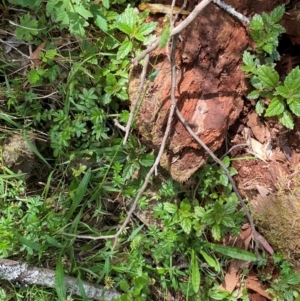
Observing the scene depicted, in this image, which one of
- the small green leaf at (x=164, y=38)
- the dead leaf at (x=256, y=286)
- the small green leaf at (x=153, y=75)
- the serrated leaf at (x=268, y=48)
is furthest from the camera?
the dead leaf at (x=256, y=286)

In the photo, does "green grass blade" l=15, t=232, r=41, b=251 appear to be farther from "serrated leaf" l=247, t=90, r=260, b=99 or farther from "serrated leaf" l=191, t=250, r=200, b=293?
"serrated leaf" l=247, t=90, r=260, b=99

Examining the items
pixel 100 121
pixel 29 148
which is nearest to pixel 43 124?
pixel 29 148

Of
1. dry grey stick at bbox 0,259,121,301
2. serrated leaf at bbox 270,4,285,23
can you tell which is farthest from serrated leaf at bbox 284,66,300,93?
dry grey stick at bbox 0,259,121,301

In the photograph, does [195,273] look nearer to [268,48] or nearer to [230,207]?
[230,207]

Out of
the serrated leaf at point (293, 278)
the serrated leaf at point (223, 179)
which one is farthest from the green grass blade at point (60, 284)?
the serrated leaf at point (293, 278)

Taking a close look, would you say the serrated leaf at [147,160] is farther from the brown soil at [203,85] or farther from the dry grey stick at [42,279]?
the dry grey stick at [42,279]

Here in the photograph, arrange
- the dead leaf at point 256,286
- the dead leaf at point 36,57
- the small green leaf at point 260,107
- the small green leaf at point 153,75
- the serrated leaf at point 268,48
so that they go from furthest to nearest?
the dead leaf at point 256,286
the dead leaf at point 36,57
the small green leaf at point 260,107
the serrated leaf at point 268,48
the small green leaf at point 153,75

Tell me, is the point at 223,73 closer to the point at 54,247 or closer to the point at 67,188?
the point at 67,188
